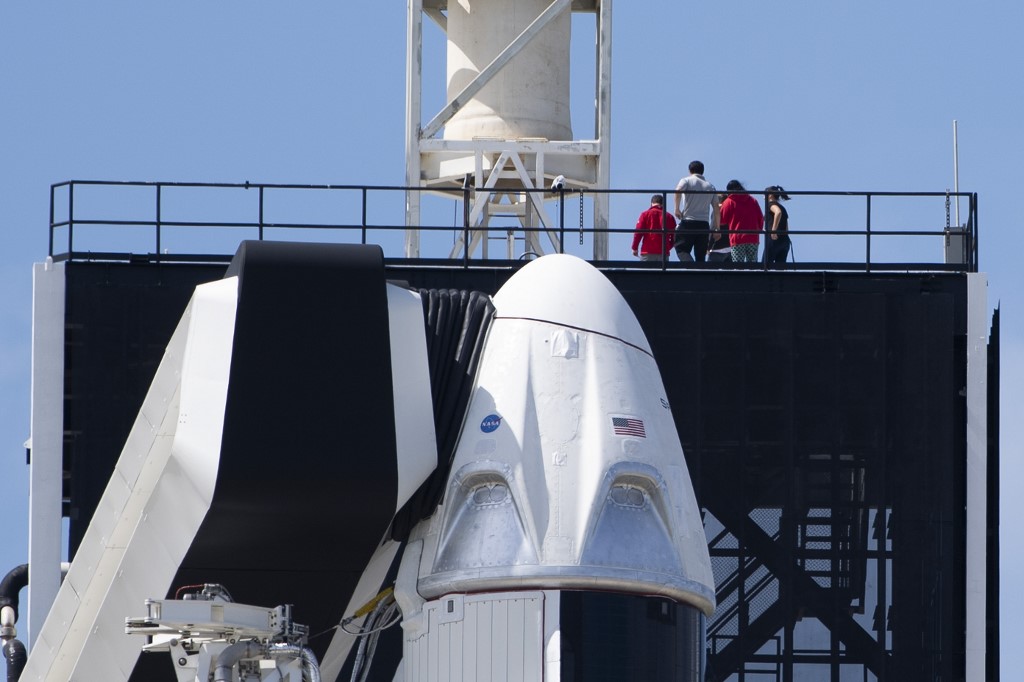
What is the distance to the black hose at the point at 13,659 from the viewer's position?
31.5 m

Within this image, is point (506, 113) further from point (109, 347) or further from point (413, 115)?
point (109, 347)

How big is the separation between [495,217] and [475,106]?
1.76 m

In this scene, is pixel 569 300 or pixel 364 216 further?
pixel 364 216

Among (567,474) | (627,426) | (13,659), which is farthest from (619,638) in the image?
(13,659)

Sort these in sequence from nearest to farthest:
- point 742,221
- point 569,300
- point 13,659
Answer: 1. point 569,300
2. point 13,659
3. point 742,221

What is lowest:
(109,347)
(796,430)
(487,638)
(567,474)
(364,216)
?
(487,638)

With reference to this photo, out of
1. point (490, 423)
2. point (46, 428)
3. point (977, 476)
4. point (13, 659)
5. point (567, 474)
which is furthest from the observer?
point (977, 476)

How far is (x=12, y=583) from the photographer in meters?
34.4

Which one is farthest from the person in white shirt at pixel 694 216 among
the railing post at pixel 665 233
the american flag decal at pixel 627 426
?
the american flag decal at pixel 627 426

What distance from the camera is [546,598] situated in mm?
22531

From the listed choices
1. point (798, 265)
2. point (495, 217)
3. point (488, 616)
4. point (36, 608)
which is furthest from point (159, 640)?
point (495, 217)

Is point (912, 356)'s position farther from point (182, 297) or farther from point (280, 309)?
point (280, 309)

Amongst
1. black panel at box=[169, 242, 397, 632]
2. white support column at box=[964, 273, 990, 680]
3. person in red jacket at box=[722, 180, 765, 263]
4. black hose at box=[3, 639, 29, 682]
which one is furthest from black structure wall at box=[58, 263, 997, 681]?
black panel at box=[169, 242, 397, 632]

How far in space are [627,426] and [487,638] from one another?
2.50 metres
